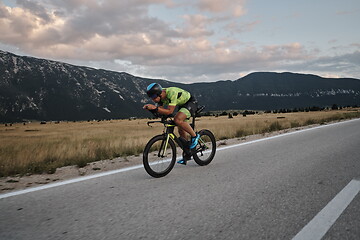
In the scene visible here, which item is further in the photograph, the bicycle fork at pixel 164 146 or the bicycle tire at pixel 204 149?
the bicycle tire at pixel 204 149

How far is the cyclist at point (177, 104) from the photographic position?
522 centimetres

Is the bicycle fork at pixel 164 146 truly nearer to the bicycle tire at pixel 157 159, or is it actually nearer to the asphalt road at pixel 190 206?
the bicycle tire at pixel 157 159

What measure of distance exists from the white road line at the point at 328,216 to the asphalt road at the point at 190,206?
2.1 inches

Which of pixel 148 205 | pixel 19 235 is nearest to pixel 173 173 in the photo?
pixel 148 205

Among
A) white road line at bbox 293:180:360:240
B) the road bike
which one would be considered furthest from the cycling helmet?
white road line at bbox 293:180:360:240

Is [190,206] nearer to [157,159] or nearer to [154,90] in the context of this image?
[157,159]

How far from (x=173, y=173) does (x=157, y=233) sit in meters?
2.90

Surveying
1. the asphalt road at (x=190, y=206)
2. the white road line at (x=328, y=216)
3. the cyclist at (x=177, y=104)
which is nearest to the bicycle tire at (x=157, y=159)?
the asphalt road at (x=190, y=206)

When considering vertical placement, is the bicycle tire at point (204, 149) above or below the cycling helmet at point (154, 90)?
below

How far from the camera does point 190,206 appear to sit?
137 inches

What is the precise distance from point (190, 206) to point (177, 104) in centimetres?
276

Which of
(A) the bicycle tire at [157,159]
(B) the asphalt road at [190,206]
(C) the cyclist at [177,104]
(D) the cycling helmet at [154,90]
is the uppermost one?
(D) the cycling helmet at [154,90]

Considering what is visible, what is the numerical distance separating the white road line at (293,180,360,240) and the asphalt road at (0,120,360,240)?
5cm

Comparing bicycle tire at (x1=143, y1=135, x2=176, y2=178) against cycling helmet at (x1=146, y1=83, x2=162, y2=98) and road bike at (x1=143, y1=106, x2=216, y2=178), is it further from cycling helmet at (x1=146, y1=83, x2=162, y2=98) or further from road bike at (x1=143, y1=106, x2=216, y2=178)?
cycling helmet at (x1=146, y1=83, x2=162, y2=98)
